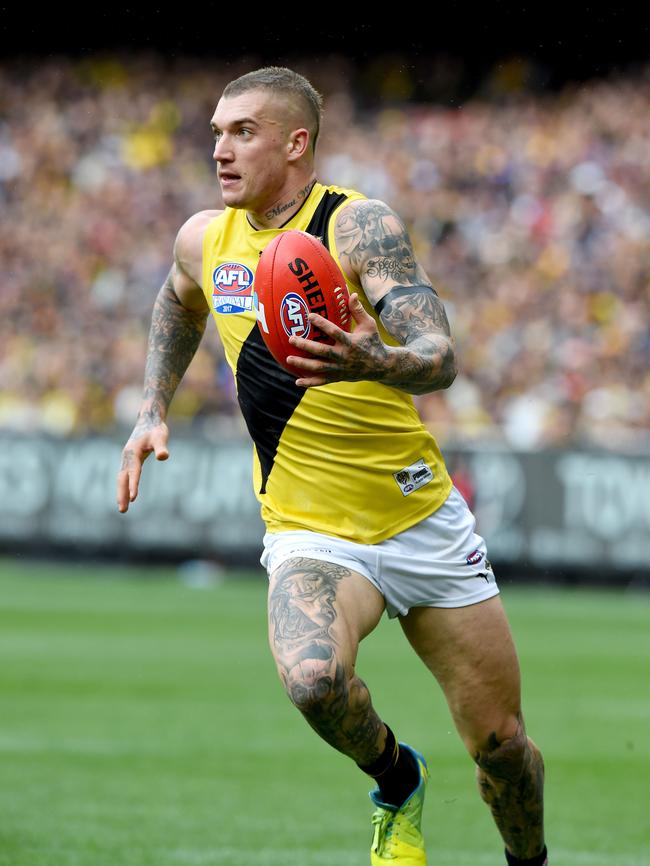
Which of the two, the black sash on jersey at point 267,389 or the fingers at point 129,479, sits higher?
the black sash on jersey at point 267,389

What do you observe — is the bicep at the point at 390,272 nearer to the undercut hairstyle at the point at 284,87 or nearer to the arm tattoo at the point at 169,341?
the undercut hairstyle at the point at 284,87

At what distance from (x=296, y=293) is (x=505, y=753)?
1782 millimetres

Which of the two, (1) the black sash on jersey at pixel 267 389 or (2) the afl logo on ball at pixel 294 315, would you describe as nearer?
(2) the afl logo on ball at pixel 294 315

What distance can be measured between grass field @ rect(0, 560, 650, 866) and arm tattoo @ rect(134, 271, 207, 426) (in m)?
1.80

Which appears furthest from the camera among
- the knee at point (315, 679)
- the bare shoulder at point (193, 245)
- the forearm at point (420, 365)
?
the bare shoulder at point (193, 245)

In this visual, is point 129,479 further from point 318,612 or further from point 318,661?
point 318,661

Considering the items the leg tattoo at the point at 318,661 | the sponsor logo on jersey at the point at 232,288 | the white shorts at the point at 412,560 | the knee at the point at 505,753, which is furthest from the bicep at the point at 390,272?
the knee at the point at 505,753

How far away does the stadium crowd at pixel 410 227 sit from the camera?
64.1 feet

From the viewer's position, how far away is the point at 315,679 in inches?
182

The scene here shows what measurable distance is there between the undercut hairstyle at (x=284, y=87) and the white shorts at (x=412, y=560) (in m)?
1.33

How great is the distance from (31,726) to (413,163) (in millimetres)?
15652

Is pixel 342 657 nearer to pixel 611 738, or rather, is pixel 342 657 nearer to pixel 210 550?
pixel 611 738

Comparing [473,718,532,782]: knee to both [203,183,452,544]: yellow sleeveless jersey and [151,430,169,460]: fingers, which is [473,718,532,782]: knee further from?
[151,430,169,460]: fingers

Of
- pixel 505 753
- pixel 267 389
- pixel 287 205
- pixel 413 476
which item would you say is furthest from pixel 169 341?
pixel 505 753
